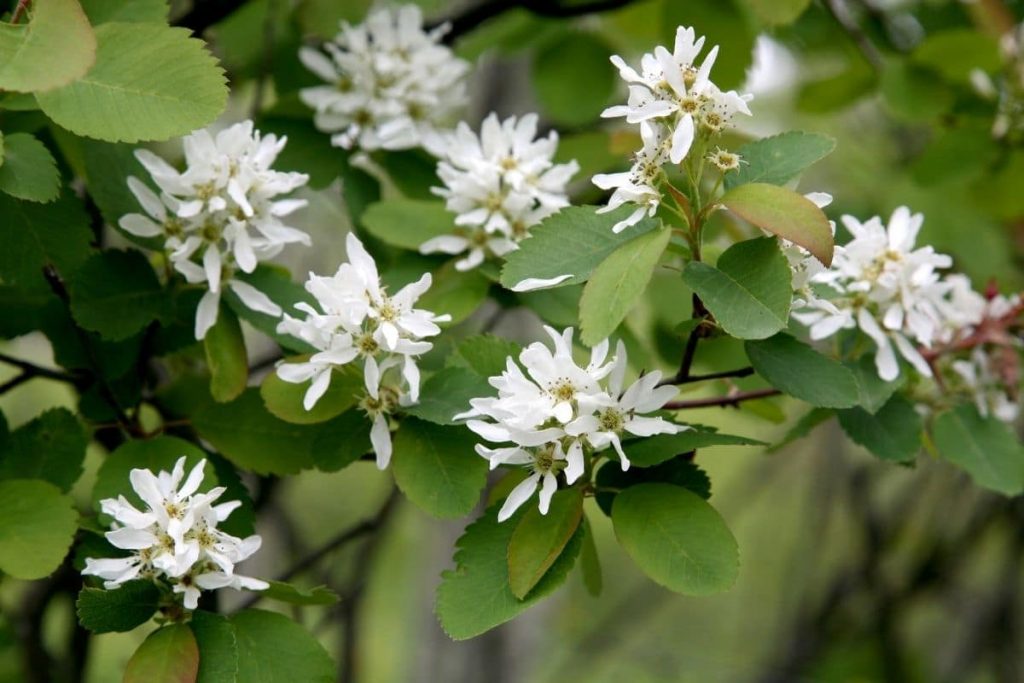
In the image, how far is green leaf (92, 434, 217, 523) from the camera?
3.59 ft

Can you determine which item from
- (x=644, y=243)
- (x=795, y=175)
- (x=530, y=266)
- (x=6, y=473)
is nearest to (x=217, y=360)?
(x=6, y=473)

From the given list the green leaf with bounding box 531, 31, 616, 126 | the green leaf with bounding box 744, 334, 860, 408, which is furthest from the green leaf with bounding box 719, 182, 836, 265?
the green leaf with bounding box 531, 31, 616, 126

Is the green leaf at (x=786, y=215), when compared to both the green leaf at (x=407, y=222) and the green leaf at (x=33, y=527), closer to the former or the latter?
the green leaf at (x=407, y=222)

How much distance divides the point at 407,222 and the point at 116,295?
1.10 ft

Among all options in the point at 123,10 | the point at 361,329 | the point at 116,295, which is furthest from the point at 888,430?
the point at 123,10

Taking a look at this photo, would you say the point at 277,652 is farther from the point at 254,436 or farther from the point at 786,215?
the point at 786,215

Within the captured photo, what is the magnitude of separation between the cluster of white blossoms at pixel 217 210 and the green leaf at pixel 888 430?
596mm

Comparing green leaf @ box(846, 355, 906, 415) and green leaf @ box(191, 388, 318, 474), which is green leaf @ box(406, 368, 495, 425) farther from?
green leaf @ box(846, 355, 906, 415)

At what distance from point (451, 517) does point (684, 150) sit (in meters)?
0.38

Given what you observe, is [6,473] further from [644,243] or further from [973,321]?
[973,321]

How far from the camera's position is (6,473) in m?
1.12

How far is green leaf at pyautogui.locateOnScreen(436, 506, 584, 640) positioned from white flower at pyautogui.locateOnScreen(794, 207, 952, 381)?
0.37 meters

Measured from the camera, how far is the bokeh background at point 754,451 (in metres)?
1.68

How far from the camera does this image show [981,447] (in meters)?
1.33
